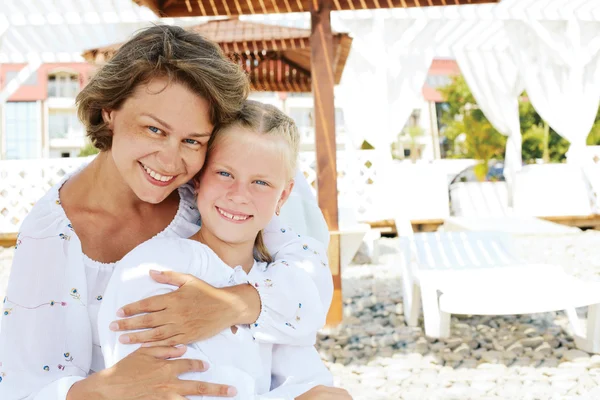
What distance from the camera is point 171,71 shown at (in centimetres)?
124

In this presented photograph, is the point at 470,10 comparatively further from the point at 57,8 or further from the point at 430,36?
the point at 57,8

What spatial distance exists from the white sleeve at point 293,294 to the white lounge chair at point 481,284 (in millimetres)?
1965

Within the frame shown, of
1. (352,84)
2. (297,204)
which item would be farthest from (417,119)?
(297,204)

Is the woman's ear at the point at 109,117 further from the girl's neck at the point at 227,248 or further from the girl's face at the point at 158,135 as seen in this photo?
the girl's neck at the point at 227,248

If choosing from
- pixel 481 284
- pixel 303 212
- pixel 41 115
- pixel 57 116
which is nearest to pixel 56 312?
pixel 303 212

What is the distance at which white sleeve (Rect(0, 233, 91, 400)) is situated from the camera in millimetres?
1194

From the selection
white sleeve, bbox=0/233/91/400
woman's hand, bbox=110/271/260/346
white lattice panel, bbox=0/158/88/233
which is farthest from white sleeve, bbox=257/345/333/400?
white lattice panel, bbox=0/158/88/233

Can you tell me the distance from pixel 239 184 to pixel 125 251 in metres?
0.29

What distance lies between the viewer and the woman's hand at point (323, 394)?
1181 mm

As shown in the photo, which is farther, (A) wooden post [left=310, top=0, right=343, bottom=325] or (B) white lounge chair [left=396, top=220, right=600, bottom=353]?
(A) wooden post [left=310, top=0, right=343, bottom=325]

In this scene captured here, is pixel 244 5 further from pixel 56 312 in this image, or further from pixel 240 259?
pixel 56 312

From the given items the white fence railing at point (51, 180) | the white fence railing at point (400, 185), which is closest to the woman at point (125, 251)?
the white fence railing at point (51, 180)

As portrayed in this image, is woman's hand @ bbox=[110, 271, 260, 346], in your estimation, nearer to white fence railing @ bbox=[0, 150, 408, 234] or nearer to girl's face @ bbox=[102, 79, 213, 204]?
girl's face @ bbox=[102, 79, 213, 204]

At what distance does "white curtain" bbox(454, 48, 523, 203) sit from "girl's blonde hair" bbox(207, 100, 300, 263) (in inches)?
357
